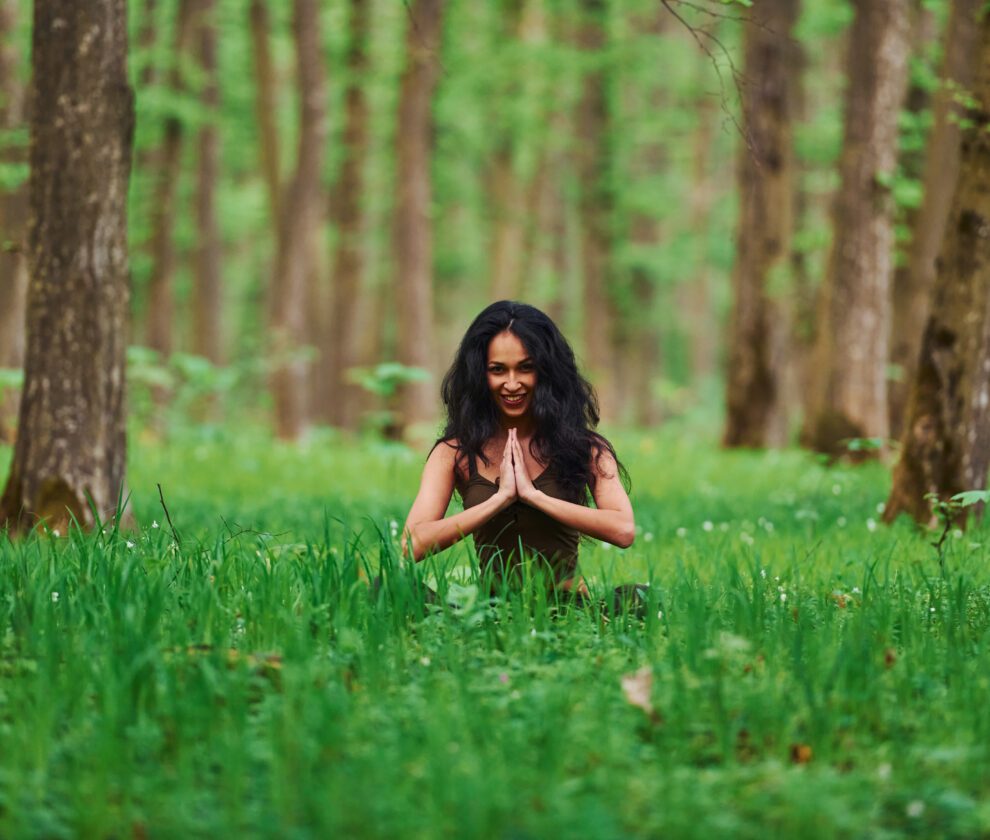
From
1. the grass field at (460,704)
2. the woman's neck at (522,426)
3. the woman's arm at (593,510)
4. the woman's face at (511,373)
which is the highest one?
the woman's face at (511,373)

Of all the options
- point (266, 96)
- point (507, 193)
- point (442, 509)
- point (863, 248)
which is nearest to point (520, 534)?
point (442, 509)

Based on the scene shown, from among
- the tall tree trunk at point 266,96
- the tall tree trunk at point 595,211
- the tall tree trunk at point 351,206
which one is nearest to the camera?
the tall tree trunk at point 351,206

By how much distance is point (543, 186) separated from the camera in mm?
28312

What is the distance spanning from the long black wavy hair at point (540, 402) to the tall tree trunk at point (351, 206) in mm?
14885

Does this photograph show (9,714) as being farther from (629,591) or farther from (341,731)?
(629,591)

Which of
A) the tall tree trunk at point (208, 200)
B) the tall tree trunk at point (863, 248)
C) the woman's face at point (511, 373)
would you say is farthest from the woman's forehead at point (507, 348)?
the tall tree trunk at point (208, 200)

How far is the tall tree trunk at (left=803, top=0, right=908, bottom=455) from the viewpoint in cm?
1337

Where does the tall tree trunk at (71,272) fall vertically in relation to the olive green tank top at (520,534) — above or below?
above

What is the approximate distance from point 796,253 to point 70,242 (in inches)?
625

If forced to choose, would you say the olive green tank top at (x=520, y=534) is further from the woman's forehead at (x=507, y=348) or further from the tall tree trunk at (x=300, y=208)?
the tall tree trunk at (x=300, y=208)

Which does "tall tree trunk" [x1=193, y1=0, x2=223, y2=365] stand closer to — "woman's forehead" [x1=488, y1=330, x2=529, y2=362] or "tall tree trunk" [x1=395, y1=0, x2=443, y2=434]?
"tall tree trunk" [x1=395, y1=0, x2=443, y2=434]

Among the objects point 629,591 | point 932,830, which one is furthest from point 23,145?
point 932,830

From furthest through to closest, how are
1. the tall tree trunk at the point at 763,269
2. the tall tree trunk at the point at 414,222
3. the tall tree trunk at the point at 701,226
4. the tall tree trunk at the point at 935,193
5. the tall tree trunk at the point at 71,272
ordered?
1. the tall tree trunk at the point at 701,226
2. the tall tree trunk at the point at 414,222
3. the tall tree trunk at the point at 763,269
4. the tall tree trunk at the point at 935,193
5. the tall tree trunk at the point at 71,272

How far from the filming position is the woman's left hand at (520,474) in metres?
4.62
